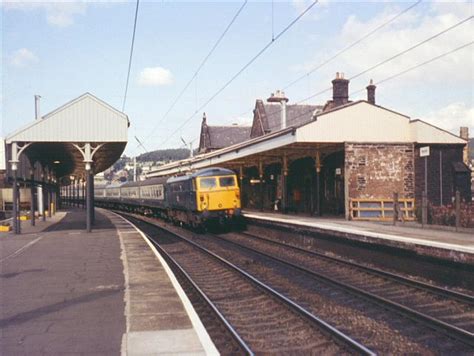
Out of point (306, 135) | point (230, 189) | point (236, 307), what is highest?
point (306, 135)

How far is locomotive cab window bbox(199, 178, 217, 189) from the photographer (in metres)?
24.2

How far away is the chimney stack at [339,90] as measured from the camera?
121 feet

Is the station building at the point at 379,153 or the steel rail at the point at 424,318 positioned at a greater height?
the station building at the point at 379,153

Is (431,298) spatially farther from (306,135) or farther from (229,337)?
(306,135)

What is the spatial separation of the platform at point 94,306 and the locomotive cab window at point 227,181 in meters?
8.85

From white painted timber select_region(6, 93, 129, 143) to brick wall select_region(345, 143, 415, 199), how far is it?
32.0 ft

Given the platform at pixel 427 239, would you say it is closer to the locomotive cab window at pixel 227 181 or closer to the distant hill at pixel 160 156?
the locomotive cab window at pixel 227 181

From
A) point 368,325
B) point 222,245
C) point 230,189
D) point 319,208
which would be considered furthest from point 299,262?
point 319,208

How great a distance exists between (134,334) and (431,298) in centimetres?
587

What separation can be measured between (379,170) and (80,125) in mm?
12802

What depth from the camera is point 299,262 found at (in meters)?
15.8

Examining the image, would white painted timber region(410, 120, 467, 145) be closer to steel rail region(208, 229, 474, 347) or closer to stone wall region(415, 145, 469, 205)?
stone wall region(415, 145, 469, 205)

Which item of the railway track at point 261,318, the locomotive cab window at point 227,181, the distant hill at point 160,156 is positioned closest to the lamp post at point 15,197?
the locomotive cab window at point 227,181

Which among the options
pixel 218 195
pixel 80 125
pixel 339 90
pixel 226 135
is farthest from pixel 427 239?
pixel 226 135
